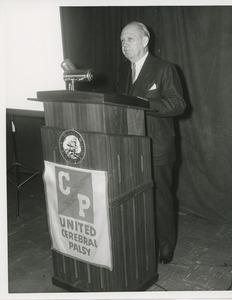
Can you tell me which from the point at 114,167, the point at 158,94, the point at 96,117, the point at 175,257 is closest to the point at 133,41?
the point at 158,94

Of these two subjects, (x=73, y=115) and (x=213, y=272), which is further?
(x=213, y=272)

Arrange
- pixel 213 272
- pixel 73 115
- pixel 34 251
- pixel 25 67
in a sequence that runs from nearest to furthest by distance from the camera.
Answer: pixel 73 115 → pixel 213 272 → pixel 34 251 → pixel 25 67

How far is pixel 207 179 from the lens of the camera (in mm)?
3324

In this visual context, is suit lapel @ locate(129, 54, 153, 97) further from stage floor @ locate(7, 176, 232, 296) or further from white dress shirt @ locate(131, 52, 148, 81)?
stage floor @ locate(7, 176, 232, 296)

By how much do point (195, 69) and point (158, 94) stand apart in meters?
1.10

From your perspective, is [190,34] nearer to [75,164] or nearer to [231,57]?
[231,57]

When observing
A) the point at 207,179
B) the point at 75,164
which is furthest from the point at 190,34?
the point at 75,164

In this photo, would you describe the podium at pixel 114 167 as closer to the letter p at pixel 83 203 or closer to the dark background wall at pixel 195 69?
the letter p at pixel 83 203

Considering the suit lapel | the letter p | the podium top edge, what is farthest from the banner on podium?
the suit lapel

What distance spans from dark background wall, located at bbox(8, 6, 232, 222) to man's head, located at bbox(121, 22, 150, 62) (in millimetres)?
1022

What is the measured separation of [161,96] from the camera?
2.23 metres

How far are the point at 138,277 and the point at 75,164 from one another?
0.76 meters

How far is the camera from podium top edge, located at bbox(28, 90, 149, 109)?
161cm

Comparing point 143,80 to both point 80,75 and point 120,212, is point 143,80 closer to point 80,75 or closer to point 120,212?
point 80,75
